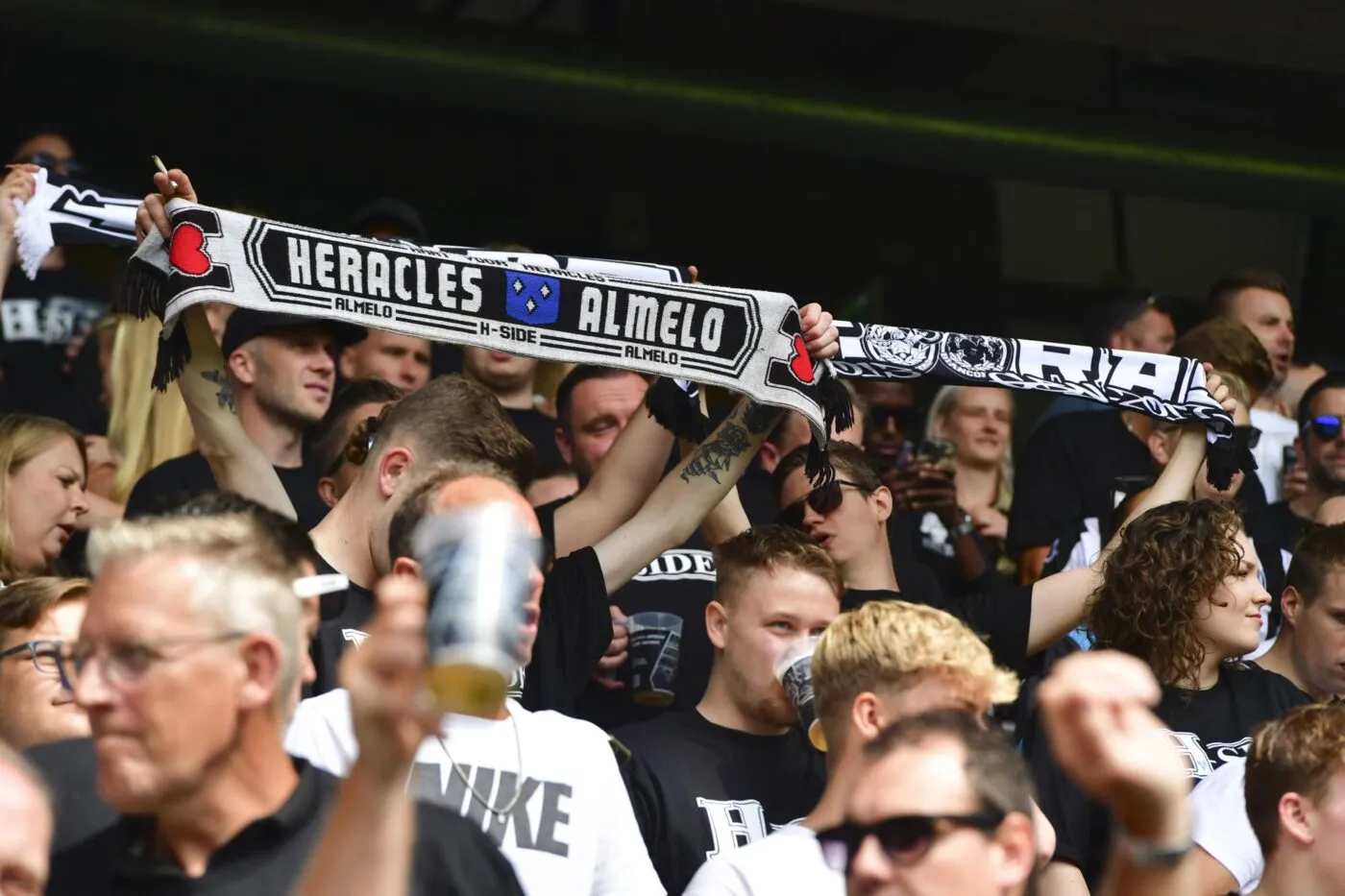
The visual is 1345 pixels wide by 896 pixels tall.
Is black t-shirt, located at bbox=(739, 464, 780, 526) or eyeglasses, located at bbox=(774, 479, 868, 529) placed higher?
black t-shirt, located at bbox=(739, 464, 780, 526)

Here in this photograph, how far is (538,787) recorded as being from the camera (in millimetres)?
4070

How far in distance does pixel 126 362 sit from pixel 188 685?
12.6 feet

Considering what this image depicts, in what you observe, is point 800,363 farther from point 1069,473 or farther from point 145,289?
point 1069,473

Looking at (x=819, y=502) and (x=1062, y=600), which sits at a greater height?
(x=819, y=502)

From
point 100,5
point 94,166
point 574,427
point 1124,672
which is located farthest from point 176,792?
point 94,166

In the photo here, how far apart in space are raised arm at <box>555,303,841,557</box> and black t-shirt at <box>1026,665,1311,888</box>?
116cm

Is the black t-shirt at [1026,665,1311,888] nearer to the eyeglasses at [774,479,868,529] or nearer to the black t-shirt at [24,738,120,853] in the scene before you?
the eyeglasses at [774,479,868,529]

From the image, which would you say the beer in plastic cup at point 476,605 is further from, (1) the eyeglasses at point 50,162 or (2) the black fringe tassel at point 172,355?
(1) the eyeglasses at point 50,162

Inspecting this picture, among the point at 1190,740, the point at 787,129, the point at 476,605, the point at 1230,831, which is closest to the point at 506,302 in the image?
the point at 1190,740

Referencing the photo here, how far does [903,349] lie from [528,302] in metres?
1.27

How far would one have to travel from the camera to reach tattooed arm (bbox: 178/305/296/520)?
4.89 meters

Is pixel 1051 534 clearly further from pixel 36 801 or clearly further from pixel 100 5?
pixel 36 801

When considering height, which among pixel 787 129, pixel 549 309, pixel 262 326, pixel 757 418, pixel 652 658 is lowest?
pixel 652 658

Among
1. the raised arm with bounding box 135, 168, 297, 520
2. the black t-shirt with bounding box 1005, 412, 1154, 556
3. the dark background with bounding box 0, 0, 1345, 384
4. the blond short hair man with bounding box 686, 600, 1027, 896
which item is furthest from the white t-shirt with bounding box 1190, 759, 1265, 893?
the dark background with bounding box 0, 0, 1345, 384
